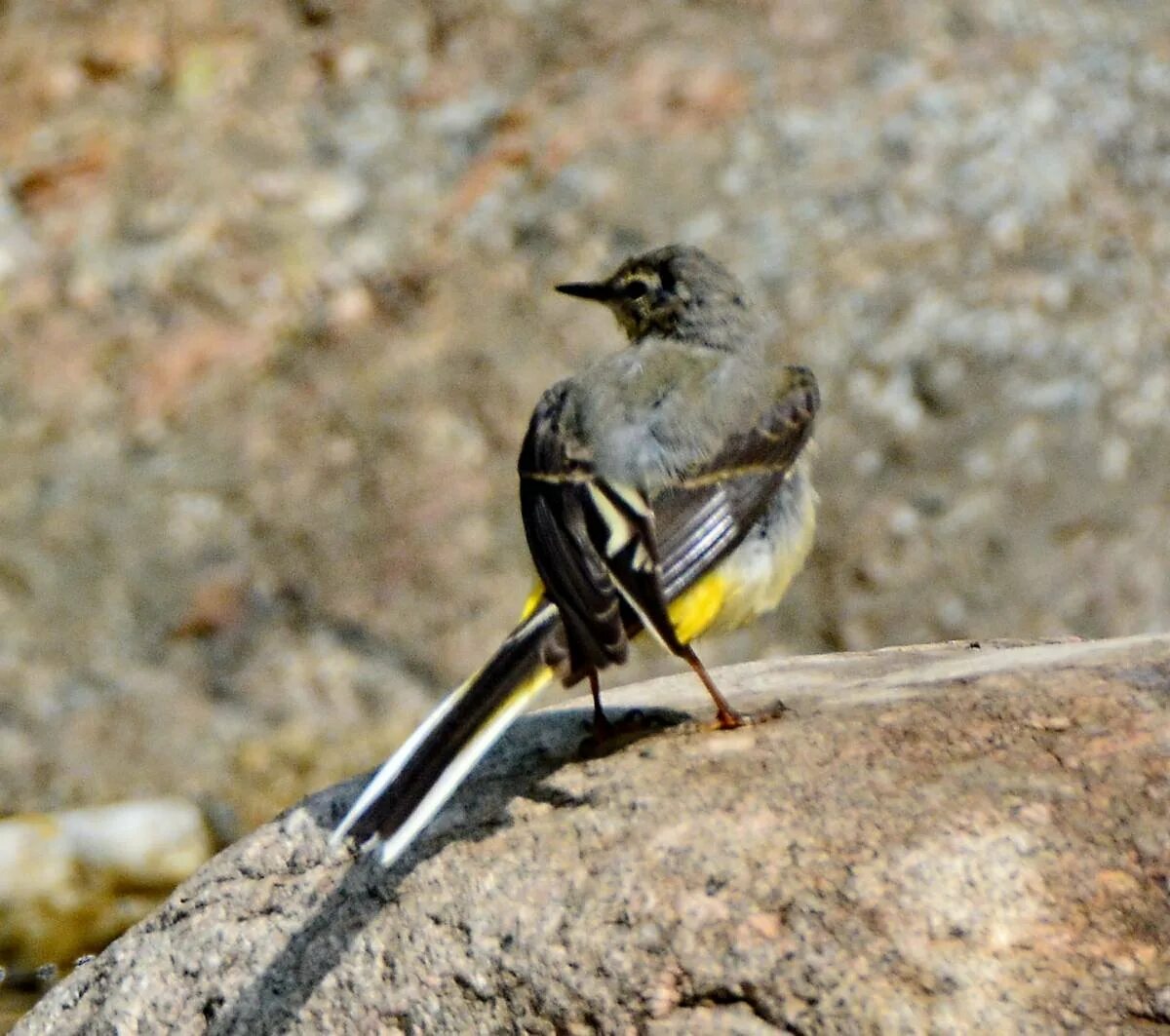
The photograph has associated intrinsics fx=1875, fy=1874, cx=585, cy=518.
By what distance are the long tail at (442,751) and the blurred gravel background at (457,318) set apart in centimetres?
393

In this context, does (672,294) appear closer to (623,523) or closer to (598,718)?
(623,523)

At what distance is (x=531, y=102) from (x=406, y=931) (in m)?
6.71

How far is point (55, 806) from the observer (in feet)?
25.5

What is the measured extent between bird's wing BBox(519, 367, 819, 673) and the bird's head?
22.8 inches

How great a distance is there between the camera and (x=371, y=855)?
416 cm

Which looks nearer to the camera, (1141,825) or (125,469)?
(1141,825)

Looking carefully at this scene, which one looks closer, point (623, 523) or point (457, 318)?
point (623, 523)

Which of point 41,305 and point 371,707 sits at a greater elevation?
point 41,305

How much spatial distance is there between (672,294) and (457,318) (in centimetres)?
327

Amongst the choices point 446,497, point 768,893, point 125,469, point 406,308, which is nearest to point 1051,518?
point 446,497

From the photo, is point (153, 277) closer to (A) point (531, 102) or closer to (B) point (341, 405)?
(B) point (341, 405)

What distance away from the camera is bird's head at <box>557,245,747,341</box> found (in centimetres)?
586

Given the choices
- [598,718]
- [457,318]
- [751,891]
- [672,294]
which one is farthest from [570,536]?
[457,318]

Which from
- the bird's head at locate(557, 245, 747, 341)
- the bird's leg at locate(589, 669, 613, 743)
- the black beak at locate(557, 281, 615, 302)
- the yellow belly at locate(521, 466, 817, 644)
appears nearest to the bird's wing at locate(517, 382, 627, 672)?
the yellow belly at locate(521, 466, 817, 644)
